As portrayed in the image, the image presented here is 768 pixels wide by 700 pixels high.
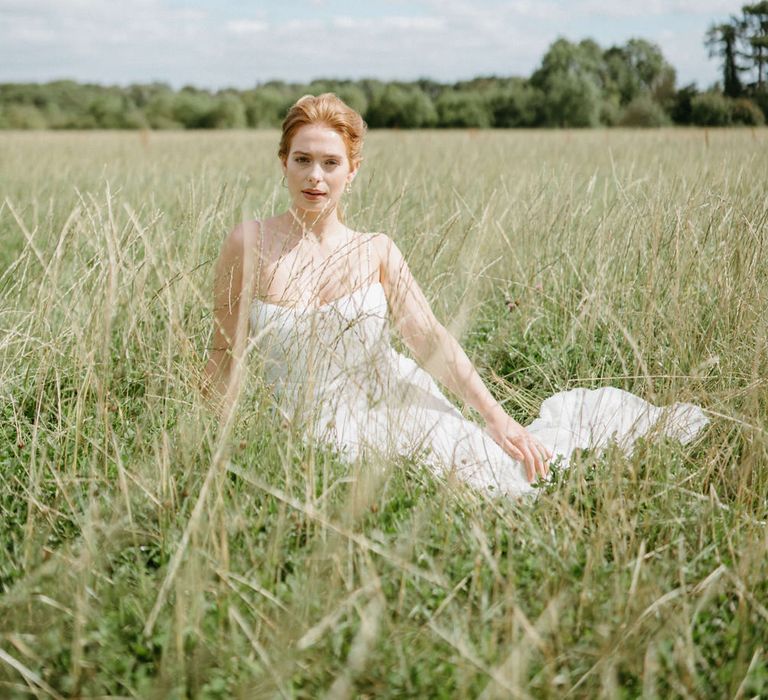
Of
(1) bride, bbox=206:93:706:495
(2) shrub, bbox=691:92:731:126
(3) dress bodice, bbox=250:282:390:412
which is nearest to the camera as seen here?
(3) dress bodice, bbox=250:282:390:412

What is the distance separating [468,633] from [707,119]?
311 inches

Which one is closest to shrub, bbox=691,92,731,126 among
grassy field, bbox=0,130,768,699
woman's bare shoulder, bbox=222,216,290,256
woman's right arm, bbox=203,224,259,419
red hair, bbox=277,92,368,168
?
grassy field, bbox=0,130,768,699

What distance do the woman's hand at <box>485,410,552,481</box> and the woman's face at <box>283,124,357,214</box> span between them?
0.97 meters

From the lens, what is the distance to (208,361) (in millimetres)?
2555

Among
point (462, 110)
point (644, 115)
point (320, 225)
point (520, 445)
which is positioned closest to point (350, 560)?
point (520, 445)

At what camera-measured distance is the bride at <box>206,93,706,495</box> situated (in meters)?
2.27

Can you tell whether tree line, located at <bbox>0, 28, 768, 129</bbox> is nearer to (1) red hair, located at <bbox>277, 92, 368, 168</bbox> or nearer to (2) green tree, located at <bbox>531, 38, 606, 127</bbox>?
(2) green tree, located at <bbox>531, 38, 606, 127</bbox>

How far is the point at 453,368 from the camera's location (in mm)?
2535

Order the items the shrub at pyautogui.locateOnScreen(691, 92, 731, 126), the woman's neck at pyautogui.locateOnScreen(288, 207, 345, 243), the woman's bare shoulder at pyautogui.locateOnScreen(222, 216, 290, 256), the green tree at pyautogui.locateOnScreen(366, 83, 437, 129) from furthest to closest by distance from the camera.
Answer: the green tree at pyautogui.locateOnScreen(366, 83, 437, 129), the shrub at pyautogui.locateOnScreen(691, 92, 731, 126), the woman's neck at pyautogui.locateOnScreen(288, 207, 345, 243), the woman's bare shoulder at pyautogui.locateOnScreen(222, 216, 290, 256)

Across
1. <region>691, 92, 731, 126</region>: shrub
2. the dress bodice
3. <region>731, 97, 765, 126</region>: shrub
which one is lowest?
the dress bodice

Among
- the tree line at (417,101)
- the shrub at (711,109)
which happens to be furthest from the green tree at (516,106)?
the shrub at (711,109)

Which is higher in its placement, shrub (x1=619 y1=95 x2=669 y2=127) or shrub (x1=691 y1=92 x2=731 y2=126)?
shrub (x1=619 y1=95 x2=669 y2=127)

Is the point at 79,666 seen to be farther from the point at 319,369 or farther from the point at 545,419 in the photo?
the point at 545,419

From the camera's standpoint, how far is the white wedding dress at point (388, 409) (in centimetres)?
203
